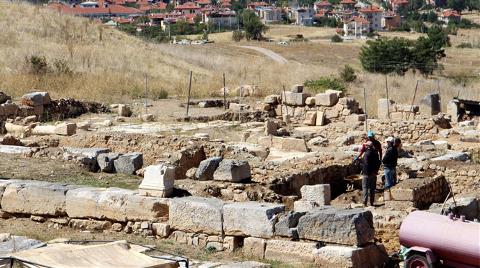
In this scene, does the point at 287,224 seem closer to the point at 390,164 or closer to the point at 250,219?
the point at 250,219

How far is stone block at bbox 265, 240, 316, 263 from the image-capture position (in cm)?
1167

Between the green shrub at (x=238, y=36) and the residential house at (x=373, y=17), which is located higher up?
the green shrub at (x=238, y=36)

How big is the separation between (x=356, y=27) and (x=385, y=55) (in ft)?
208

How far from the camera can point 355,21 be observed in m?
126

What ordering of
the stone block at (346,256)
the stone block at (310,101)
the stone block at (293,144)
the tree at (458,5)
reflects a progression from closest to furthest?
the stone block at (346,256)
the stone block at (293,144)
the stone block at (310,101)
the tree at (458,5)

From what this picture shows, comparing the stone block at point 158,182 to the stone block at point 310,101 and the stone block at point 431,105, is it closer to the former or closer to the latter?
the stone block at point 310,101

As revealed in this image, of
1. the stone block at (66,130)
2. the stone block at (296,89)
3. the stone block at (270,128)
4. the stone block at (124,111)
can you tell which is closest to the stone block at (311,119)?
the stone block at (296,89)

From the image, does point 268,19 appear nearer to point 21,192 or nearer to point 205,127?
point 205,127

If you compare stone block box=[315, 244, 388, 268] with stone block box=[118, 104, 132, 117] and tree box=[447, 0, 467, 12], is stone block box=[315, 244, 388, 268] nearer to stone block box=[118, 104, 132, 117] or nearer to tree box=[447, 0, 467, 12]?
stone block box=[118, 104, 132, 117]

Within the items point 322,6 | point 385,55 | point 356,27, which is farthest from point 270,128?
point 322,6

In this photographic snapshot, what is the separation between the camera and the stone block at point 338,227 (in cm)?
1151

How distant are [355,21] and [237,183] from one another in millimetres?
112431

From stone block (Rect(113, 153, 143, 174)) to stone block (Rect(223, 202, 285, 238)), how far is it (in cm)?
Answer: 488

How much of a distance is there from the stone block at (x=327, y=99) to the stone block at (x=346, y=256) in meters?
19.3
